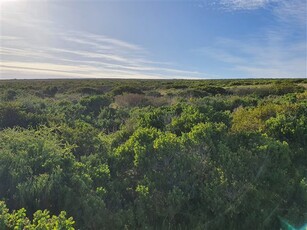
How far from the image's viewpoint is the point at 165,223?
5.21 meters

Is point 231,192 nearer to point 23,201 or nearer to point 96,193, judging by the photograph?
point 96,193

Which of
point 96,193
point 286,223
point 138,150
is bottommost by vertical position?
point 286,223

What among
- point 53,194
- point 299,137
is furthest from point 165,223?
point 299,137

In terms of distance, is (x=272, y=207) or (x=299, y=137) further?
(x=299, y=137)

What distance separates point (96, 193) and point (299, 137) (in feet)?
17.6

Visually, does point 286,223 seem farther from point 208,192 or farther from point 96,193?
point 96,193

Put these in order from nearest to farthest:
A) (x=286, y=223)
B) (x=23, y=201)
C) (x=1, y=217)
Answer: (x=1, y=217) < (x=23, y=201) < (x=286, y=223)

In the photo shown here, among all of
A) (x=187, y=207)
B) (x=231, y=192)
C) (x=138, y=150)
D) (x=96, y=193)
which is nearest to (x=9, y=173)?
(x=96, y=193)

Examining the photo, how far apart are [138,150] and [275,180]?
99.7 inches

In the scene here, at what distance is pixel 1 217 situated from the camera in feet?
12.9

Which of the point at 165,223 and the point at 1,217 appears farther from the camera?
the point at 165,223

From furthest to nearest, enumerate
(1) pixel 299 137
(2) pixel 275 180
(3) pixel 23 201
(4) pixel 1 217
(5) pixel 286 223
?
(1) pixel 299 137 → (2) pixel 275 180 → (5) pixel 286 223 → (3) pixel 23 201 → (4) pixel 1 217

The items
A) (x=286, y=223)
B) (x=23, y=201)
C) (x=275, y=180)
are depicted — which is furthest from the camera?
(x=275, y=180)

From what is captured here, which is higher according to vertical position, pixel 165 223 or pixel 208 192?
pixel 208 192
